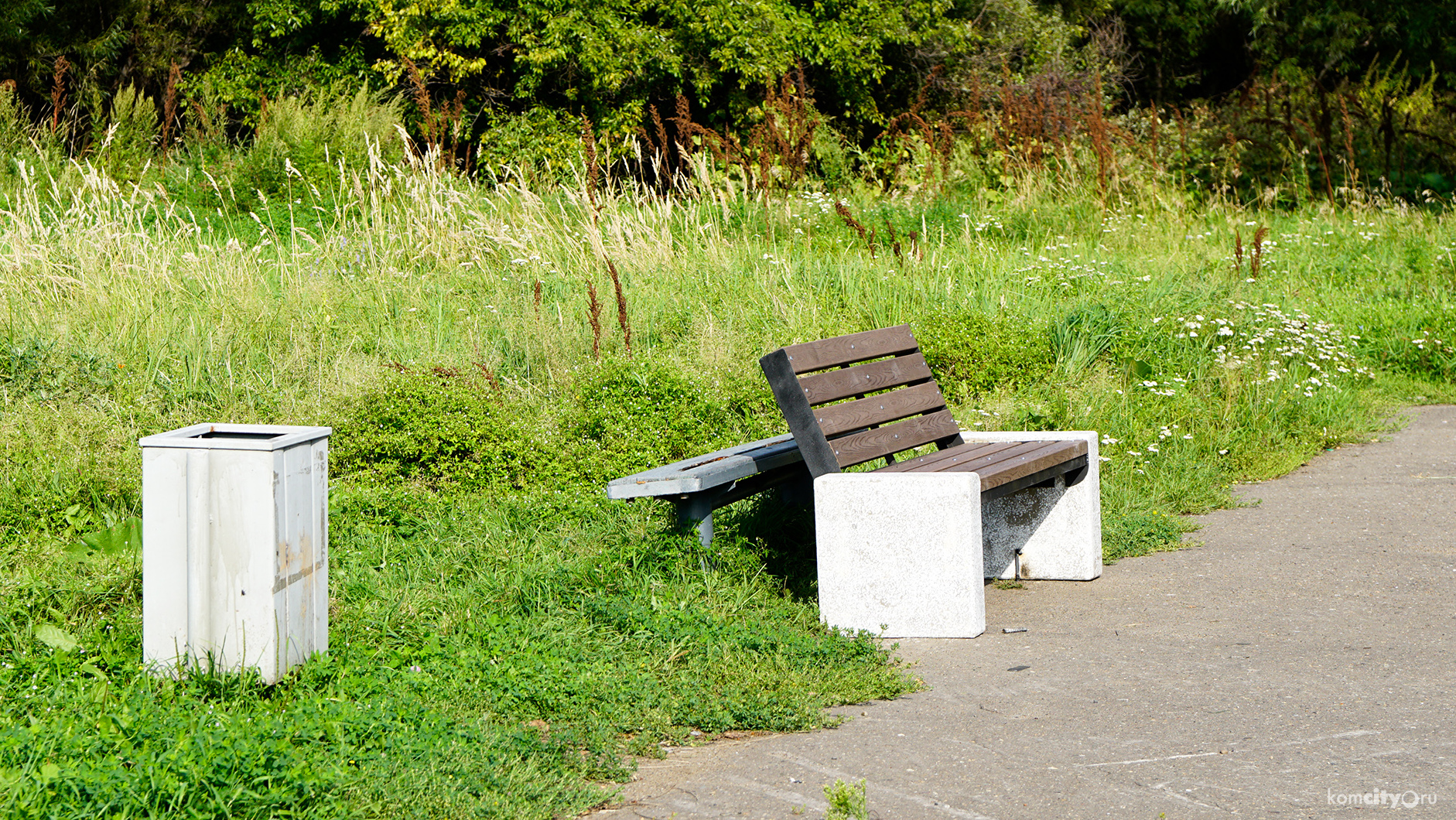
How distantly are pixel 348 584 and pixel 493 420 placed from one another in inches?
72.0

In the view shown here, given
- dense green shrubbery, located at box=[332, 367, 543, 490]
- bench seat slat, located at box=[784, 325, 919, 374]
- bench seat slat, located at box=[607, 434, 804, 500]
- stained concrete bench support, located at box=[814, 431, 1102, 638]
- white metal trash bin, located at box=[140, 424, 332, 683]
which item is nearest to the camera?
white metal trash bin, located at box=[140, 424, 332, 683]

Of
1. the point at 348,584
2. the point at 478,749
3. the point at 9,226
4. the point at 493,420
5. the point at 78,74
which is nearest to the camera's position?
the point at 478,749

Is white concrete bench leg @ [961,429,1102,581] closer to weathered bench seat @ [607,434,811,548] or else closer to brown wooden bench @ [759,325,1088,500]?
brown wooden bench @ [759,325,1088,500]

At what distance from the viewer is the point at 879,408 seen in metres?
5.27

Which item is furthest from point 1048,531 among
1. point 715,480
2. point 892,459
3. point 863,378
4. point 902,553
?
point 715,480

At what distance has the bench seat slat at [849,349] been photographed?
4.94 meters

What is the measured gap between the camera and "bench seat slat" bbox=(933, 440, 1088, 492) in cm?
462

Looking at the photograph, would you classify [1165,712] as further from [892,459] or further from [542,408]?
[542,408]

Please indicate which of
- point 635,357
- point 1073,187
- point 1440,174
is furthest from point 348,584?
point 1440,174

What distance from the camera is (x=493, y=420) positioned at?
6.57 meters

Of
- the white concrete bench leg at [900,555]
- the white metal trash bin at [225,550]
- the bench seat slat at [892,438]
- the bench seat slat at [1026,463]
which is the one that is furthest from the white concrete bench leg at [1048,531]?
the white metal trash bin at [225,550]

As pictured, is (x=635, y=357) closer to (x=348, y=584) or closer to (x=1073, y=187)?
(x=348, y=584)

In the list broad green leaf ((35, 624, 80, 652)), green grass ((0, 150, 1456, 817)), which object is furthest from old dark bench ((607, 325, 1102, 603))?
broad green leaf ((35, 624, 80, 652))
